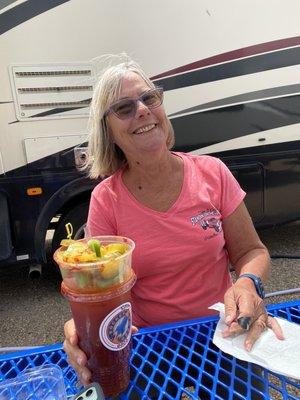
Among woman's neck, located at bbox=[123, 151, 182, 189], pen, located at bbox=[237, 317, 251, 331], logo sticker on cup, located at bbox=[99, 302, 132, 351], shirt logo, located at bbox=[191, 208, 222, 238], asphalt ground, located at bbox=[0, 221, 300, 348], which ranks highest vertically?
woman's neck, located at bbox=[123, 151, 182, 189]

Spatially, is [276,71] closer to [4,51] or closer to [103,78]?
[4,51]

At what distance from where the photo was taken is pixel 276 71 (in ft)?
12.8

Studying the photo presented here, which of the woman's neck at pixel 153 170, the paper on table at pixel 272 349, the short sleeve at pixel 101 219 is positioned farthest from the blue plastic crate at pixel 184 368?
the woman's neck at pixel 153 170

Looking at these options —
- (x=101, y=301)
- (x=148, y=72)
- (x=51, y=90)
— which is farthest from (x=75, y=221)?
(x=101, y=301)

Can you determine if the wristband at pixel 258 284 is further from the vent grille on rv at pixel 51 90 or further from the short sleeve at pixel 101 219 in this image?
the vent grille on rv at pixel 51 90

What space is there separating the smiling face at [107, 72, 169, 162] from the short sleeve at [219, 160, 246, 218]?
0.95 feet

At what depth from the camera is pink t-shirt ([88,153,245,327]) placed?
5.00 feet

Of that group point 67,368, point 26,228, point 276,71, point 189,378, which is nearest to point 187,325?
point 189,378

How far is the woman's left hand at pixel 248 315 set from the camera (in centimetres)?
115

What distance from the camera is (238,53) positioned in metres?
3.78

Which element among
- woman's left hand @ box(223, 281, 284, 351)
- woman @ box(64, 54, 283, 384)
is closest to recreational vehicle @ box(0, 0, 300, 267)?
woman @ box(64, 54, 283, 384)

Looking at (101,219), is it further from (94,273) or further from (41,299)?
(41,299)

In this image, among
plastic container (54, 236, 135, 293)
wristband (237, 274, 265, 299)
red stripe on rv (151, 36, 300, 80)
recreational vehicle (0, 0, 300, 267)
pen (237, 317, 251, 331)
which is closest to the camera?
plastic container (54, 236, 135, 293)

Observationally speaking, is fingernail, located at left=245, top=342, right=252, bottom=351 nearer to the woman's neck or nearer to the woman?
the woman
